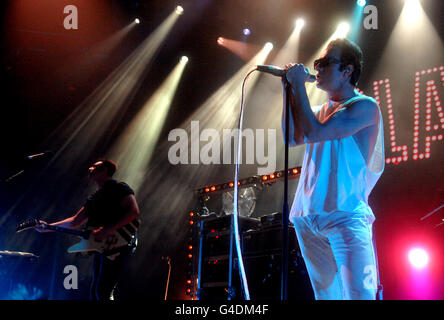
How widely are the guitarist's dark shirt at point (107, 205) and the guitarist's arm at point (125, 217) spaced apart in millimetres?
49

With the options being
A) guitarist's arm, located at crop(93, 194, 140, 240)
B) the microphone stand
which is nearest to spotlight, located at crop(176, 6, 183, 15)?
guitarist's arm, located at crop(93, 194, 140, 240)

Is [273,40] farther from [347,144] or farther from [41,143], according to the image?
[347,144]

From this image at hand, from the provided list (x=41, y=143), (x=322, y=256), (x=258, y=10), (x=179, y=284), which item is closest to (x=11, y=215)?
(x=41, y=143)

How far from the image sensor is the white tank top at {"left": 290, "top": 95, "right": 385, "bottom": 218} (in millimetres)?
1817

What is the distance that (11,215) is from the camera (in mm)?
6910

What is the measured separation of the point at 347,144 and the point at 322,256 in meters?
0.58

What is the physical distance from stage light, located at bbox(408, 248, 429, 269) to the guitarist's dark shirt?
338cm

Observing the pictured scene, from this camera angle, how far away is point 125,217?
14.1 ft

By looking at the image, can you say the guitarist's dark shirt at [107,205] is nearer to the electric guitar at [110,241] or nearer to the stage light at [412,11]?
the electric guitar at [110,241]

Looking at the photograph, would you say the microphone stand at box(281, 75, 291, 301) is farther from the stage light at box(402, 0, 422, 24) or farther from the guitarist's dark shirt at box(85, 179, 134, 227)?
the stage light at box(402, 0, 422, 24)

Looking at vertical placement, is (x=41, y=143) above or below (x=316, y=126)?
above

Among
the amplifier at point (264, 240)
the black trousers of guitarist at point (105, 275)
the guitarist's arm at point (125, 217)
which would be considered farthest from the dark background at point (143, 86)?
the black trousers of guitarist at point (105, 275)

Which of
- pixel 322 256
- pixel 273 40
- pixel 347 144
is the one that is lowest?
pixel 322 256
